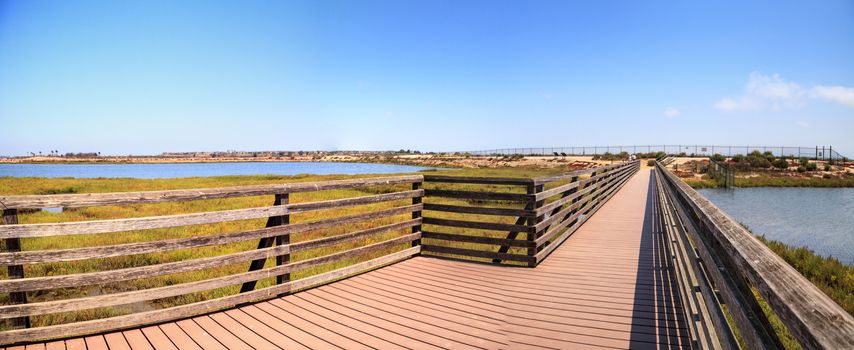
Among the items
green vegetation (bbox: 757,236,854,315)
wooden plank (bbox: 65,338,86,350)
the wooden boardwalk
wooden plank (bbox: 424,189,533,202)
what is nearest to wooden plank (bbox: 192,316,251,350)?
the wooden boardwalk

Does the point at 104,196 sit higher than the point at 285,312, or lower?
higher

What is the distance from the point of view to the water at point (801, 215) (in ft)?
44.5

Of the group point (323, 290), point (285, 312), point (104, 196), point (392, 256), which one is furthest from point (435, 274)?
point (104, 196)

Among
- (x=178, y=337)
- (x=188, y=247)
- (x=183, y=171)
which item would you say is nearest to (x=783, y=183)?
(x=188, y=247)

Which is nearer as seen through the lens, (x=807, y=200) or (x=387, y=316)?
(x=387, y=316)

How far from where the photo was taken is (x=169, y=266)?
4430 millimetres

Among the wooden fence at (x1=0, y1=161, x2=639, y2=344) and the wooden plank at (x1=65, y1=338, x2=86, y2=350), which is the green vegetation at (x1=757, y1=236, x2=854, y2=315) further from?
the wooden plank at (x1=65, y1=338, x2=86, y2=350)

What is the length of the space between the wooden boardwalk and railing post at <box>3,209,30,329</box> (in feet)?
1.32

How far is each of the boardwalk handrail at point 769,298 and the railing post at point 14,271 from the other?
5337mm

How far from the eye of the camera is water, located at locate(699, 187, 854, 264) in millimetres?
13555

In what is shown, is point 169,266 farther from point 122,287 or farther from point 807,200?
point 807,200

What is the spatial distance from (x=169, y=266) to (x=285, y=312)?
1.27 m

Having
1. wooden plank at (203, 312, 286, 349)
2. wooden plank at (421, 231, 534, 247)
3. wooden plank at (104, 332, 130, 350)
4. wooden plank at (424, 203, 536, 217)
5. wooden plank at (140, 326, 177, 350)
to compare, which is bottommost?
wooden plank at (203, 312, 286, 349)

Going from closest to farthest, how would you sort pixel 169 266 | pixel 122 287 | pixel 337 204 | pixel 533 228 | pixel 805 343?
1. pixel 805 343
2. pixel 169 266
3. pixel 337 204
4. pixel 533 228
5. pixel 122 287
